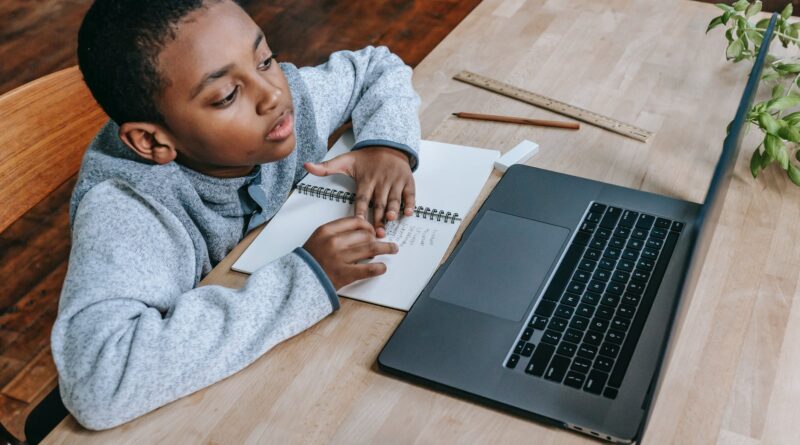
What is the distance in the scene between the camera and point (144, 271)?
0.84 metres

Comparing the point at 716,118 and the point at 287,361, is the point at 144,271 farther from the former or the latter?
the point at 716,118

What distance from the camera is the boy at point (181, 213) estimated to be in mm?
772

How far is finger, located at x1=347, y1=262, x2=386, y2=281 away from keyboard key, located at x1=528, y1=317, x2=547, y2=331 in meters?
0.18

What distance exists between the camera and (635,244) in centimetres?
90

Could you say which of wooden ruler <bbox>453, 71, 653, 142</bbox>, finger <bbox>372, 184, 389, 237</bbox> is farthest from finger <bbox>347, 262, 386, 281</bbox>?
wooden ruler <bbox>453, 71, 653, 142</bbox>

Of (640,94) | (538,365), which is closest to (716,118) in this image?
(640,94)

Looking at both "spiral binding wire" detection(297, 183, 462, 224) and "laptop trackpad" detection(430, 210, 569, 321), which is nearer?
"laptop trackpad" detection(430, 210, 569, 321)

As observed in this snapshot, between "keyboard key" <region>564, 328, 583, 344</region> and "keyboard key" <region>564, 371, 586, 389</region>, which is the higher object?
"keyboard key" <region>564, 371, 586, 389</region>

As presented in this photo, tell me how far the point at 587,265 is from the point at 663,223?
0.40 ft

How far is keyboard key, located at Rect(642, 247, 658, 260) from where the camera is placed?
879 millimetres

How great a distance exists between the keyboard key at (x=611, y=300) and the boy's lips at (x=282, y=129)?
438 mm

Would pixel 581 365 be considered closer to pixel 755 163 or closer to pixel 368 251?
pixel 368 251

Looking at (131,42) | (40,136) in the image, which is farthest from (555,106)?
(40,136)

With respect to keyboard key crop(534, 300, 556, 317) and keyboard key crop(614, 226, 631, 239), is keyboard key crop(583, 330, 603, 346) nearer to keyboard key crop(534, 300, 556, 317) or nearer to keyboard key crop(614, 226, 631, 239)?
keyboard key crop(534, 300, 556, 317)
